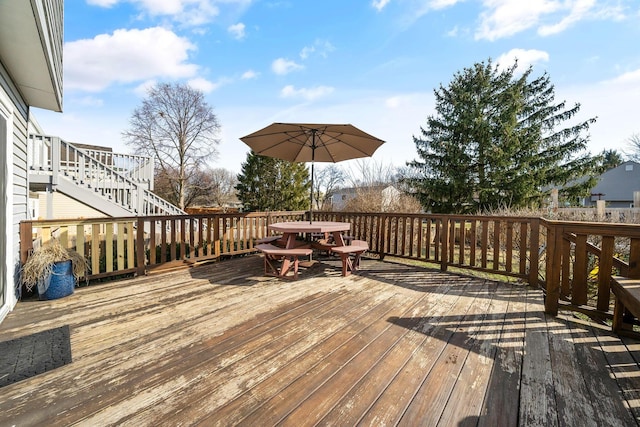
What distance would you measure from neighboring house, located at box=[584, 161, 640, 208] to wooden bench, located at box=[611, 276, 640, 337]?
27.6 meters

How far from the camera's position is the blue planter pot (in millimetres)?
2928

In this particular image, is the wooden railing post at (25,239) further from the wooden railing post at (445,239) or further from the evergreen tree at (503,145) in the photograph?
the evergreen tree at (503,145)

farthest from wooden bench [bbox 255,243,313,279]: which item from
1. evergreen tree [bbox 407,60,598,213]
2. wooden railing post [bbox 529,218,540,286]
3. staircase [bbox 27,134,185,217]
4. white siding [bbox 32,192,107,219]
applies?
evergreen tree [bbox 407,60,598,213]

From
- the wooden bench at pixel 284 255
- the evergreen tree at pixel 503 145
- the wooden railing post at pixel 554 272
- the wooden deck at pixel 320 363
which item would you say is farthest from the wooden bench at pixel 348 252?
the evergreen tree at pixel 503 145

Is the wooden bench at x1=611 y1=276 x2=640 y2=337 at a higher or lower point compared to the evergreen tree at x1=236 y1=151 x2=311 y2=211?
lower

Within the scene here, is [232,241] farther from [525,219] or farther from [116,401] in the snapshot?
[525,219]

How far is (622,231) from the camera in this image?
2314mm

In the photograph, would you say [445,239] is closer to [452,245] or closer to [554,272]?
[452,245]

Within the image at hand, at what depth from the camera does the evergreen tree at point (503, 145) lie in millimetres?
12297

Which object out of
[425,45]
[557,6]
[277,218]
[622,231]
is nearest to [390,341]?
[622,231]

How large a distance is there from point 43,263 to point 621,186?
116ft

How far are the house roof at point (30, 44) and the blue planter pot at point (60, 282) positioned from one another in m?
2.06

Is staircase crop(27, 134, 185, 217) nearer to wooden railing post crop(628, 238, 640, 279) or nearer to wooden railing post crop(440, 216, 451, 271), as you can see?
wooden railing post crop(440, 216, 451, 271)

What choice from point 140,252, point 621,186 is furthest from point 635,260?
point 621,186
